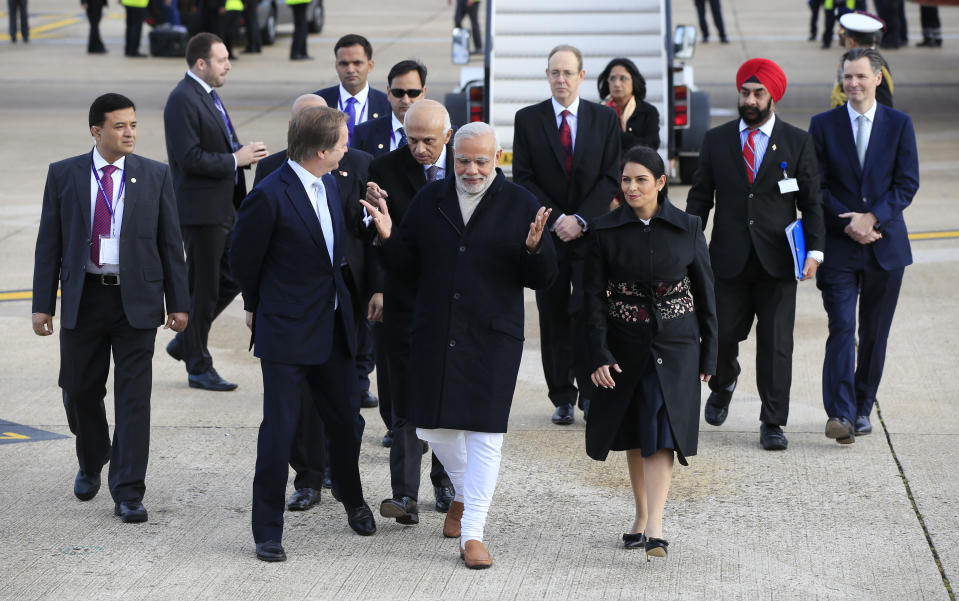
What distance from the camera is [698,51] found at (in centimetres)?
2714

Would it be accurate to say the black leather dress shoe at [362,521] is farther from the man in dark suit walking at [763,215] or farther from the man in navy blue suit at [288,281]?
the man in dark suit walking at [763,215]

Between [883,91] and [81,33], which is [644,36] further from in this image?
[81,33]

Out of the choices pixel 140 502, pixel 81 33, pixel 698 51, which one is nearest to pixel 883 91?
pixel 140 502

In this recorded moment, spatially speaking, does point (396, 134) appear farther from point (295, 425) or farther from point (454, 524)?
point (454, 524)

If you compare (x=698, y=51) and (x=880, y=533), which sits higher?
(x=698, y=51)

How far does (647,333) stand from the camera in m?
5.75

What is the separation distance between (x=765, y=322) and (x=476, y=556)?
252 centimetres

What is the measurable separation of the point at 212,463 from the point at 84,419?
0.81 m

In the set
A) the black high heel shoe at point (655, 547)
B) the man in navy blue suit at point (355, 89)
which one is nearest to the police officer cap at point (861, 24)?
the man in navy blue suit at point (355, 89)

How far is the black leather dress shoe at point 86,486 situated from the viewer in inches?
253

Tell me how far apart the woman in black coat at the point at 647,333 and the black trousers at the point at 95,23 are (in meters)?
22.6

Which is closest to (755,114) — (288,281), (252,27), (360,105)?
(360,105)

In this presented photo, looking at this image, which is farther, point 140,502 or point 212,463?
point 212,463

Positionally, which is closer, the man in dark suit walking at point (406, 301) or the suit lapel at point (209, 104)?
the man in dark suit walking at point (406, 301)
